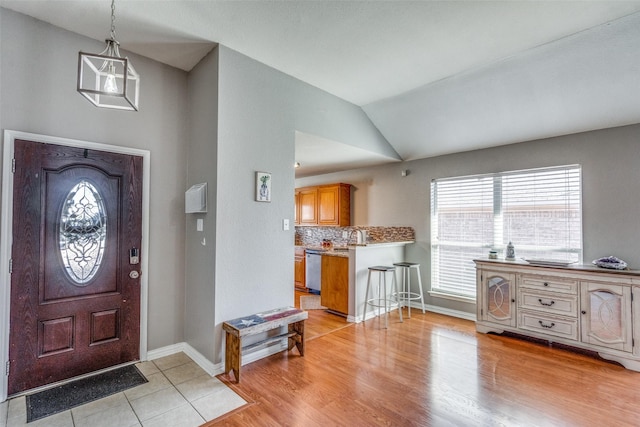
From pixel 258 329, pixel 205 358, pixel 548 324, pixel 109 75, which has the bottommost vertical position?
pixel 205 358

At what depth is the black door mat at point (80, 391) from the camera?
2178mm

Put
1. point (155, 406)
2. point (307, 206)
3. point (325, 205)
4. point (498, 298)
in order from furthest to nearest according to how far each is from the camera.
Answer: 1. point (307, 206)
2. point (325, 205)
3. point (498, 298)
4. point (155, 406)

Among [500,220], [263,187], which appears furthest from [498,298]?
[263,187]

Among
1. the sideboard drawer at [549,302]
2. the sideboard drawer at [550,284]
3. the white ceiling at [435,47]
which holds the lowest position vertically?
the sideboard drawer at [549,302]

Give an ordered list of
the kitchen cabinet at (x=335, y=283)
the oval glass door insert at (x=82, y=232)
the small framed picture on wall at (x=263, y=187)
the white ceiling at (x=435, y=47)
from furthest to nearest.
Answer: the kitchen cabinet at (x=335, y=283) < the small framed picture on wall at (x=263, y=187) < the oval glass door insert at (x=82, y=232) < the white ceiling at (x=435, y=47)

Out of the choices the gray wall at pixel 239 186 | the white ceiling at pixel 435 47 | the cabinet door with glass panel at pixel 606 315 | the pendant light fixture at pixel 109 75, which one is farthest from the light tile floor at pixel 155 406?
the cabinet door with glass panel at pixel 606 315

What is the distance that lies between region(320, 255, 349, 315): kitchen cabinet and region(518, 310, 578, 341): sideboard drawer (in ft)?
6.96

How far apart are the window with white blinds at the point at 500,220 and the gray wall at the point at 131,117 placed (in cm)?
366

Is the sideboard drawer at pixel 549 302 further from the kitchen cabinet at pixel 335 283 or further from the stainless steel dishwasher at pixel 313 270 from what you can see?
the stainless steel dishwasher at pixel 313 270

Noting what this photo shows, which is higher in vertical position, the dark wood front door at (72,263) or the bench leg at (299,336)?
the dark wood front door at (72,263)

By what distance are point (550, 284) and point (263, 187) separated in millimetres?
3287

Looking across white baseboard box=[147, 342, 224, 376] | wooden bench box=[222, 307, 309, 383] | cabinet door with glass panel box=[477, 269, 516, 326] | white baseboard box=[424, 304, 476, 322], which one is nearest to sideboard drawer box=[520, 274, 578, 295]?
cabinet door with glass panel box=[477, 269, 516, 326]

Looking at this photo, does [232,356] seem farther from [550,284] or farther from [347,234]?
[550,284]

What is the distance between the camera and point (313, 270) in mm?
5566
